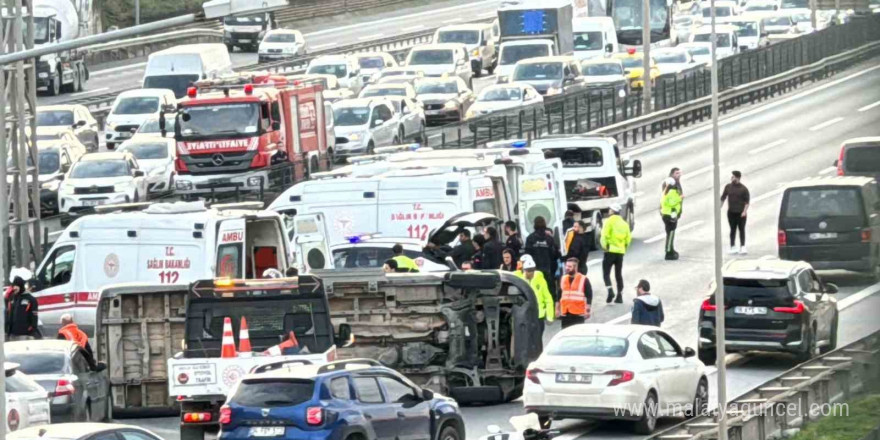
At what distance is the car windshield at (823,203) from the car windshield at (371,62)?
3567 centimetres

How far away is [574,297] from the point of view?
24.2 metres

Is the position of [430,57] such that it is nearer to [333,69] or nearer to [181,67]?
[333,69]

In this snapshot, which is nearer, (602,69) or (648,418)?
(648,418)

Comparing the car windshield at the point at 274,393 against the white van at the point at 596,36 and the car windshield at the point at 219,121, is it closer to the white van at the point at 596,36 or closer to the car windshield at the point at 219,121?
the car windshield at the point at 219,121

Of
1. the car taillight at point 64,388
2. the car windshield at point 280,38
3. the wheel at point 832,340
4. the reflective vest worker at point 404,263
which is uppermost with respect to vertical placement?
the reflective vest worker at point 404,263

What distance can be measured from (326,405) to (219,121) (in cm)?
2451

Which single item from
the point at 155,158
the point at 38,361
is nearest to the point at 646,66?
the point at 155,158

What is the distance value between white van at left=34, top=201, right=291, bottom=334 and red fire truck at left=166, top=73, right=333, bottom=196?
13.8 metres

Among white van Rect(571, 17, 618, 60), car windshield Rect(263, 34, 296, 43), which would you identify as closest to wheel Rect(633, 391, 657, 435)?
white van Rect(571, 17, 618, 60)

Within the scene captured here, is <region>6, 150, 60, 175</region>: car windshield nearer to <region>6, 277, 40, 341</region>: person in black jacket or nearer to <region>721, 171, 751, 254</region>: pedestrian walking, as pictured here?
<region>721, 171, 751, 254</region>: pedestrian walking

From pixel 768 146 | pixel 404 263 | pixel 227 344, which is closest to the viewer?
pixel 227 344

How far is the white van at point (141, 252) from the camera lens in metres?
23.8

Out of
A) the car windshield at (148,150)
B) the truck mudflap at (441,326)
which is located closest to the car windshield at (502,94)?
Answer: the car windshield at (148,150)

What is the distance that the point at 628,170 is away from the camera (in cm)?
3662
